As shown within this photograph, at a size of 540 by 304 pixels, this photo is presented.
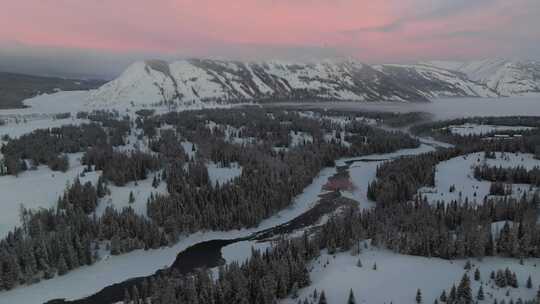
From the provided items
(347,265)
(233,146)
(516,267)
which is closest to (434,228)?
(516,267)

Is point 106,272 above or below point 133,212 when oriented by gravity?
below

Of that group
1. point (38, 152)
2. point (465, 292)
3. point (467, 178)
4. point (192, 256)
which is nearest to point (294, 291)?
point (465, 292)

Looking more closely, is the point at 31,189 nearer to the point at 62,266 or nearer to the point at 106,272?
the point at 62,266

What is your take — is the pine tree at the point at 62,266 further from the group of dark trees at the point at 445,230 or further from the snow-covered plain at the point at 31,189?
the group of dark trees at the point at 445,230

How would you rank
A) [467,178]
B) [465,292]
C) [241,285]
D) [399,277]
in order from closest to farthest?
[465,292], [241,285], [399,277], [467,178]

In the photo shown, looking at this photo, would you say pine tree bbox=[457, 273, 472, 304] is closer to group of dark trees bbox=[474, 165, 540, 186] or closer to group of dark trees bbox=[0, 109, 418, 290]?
group of dark trees bbox=[0, 109, 418, 290]

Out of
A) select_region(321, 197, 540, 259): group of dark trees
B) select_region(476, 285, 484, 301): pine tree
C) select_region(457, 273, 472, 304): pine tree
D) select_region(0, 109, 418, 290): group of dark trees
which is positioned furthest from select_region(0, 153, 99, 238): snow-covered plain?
select_region(476, 285, 484, 301): pine tree

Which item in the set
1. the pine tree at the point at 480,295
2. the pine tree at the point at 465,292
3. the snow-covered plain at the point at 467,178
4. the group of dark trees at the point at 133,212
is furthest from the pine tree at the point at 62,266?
the snow-covered plain at the point at 467,178
